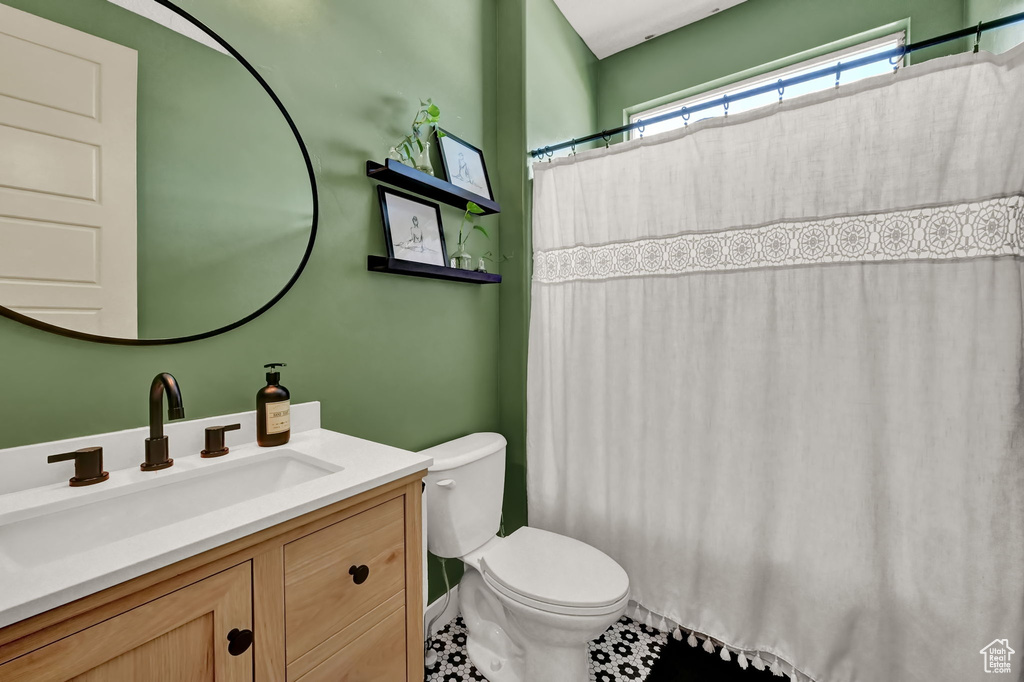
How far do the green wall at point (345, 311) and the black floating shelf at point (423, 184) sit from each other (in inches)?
2.4

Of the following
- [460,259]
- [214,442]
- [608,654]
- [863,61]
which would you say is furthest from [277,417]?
[863,61]

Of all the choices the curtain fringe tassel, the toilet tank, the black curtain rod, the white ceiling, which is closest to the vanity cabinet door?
the toilet tank

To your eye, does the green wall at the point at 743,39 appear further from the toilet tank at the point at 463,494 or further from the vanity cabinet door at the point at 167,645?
the vanity cabinet door at the point at 167,645

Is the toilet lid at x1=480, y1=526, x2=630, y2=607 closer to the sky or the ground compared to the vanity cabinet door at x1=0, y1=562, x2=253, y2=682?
closer to the ground

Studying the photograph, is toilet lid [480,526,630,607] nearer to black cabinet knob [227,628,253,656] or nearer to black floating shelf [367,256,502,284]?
black cabinet knob [227,628,253,656]

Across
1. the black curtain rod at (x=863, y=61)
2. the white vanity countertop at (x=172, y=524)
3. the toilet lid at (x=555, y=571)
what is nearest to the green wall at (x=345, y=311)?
the white vanity countertop at (x=172, y=524)

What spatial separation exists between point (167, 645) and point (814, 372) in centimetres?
168

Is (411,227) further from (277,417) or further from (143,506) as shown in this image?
(143,506)

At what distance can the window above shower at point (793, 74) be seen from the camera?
182 centimetres

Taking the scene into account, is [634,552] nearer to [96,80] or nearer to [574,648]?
[574,648]

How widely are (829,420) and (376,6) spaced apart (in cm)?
204

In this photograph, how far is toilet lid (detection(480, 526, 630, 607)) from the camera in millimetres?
1224

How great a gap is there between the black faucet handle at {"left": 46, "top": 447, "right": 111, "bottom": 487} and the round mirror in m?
0.24

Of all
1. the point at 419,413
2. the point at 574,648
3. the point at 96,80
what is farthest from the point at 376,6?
the point at 574,648
